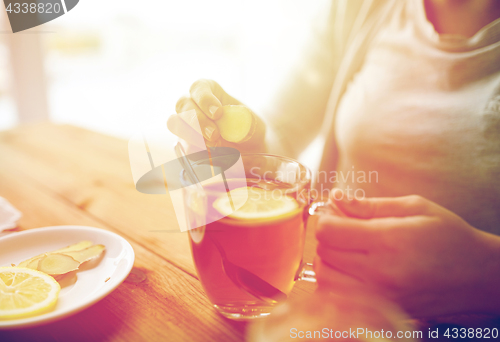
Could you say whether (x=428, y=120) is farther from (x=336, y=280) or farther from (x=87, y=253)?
(x=87, y=253)

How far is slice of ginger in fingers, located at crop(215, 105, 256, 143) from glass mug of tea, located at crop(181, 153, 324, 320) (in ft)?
0.25

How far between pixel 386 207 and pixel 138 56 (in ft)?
22.5

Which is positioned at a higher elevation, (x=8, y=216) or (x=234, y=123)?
(x=234, y=123)

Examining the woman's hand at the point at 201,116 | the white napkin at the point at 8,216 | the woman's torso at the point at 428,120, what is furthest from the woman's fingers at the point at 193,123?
the woman's torso at the point at 428,120

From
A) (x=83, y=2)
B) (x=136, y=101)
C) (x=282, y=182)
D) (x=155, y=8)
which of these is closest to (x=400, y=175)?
(x=282, y=182)

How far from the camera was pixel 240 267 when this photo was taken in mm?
→ 320

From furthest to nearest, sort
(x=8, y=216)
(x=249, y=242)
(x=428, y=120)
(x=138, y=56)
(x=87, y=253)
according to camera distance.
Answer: (x=138, y=56)
(x=428, y=120)
(x=8, y=216)
(x=87, y=253)
(x=249, y=242)

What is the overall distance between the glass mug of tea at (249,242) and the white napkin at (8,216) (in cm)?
36

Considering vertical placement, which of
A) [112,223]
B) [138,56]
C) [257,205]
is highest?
[138,56]

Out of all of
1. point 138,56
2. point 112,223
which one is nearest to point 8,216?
point 112,223

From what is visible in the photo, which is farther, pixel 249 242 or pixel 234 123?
pixel 234 123

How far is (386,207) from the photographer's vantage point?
38 cm

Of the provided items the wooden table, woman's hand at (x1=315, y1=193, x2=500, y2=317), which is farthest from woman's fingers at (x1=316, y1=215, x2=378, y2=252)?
the wooden table

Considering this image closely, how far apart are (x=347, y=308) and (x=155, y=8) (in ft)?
21.0
